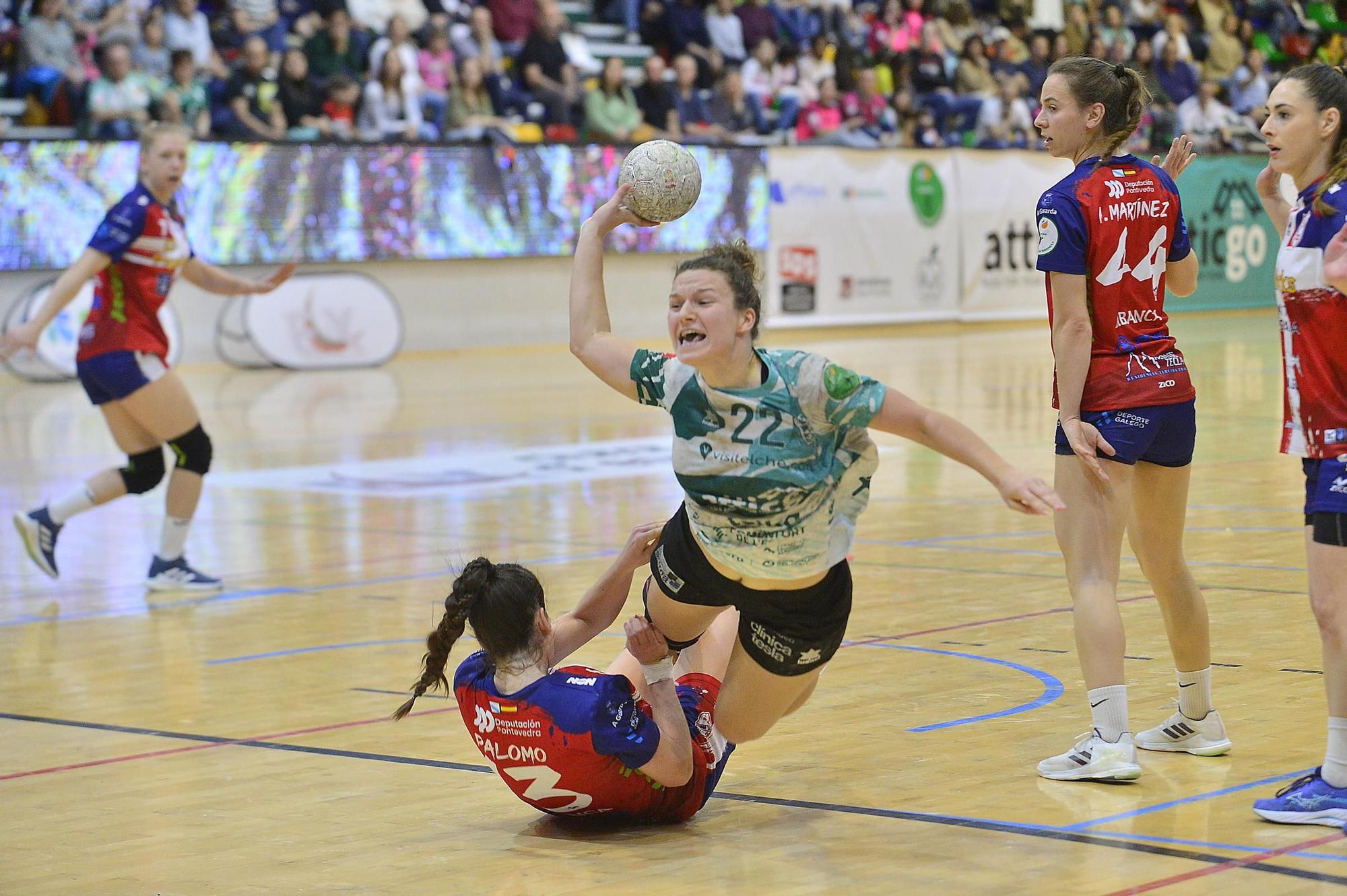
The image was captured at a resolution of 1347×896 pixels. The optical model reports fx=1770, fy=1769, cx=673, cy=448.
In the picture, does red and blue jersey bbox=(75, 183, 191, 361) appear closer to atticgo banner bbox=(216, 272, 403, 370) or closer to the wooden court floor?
the wooden court floor

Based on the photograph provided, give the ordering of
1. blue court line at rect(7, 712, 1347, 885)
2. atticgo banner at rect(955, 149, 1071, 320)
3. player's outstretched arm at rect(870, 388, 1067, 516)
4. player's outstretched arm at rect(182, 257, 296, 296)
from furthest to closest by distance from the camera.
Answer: atticgo banner at rect(955, 149, 1071, 320) < player's outstretched arm at rect(182, 257, 296, 296) < blue court line at rect(7, 712, 1347, 885) < player's outstretched arm at rect(870, 388, 1067, 516)

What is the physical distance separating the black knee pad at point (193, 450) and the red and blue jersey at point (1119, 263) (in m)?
5.08

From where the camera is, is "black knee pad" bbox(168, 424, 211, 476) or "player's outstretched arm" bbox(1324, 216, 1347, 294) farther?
"black knee pad" bbox(168, 424, 211, 476)

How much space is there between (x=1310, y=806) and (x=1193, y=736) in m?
0.82

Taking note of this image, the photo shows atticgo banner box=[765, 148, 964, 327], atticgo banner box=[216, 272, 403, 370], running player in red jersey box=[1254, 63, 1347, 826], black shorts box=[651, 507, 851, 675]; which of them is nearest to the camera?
running player in red jersey box=[1254, 63, 1347, 826]

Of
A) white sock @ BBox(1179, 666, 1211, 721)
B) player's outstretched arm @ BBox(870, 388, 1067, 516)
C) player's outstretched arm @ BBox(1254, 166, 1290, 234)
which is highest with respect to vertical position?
player's outstretched arm @ BBox(1254, 166, 1290, 234)

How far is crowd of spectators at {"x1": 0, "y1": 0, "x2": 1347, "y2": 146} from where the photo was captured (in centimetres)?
1998

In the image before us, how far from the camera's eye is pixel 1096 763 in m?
4.64

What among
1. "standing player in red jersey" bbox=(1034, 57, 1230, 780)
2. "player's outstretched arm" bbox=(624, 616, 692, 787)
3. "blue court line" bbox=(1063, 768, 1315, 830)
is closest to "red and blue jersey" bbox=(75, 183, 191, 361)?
"player's outstretched arm" bbox=(624, 616, 692, 787)

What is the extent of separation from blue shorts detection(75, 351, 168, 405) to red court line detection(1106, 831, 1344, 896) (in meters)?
6.10

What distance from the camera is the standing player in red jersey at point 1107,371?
187 inches

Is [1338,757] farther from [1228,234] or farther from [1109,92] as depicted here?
[1228,234]

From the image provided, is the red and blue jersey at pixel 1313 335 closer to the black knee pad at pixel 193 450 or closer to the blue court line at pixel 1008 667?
the blue court line at pixel 1008 667

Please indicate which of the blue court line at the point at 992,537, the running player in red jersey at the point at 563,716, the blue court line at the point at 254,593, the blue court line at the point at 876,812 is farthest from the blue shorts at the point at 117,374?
the running player in red jersey at the point at 563,716
